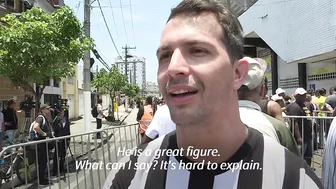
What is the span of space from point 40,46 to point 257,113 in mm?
7663

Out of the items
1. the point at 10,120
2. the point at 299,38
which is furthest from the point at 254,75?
the point at 299,38

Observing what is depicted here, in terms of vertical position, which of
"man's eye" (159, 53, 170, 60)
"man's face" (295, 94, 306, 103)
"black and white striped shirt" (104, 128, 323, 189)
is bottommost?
"black and white striped shirt" (104, 128, 323, 189)

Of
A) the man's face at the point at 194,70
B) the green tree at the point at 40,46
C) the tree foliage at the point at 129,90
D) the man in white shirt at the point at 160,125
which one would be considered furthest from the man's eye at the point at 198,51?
the tree foliage at the point at 129,90

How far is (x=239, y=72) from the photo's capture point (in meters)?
1.36

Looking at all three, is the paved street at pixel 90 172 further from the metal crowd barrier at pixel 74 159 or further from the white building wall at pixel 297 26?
the white building wall at pixel 297 26

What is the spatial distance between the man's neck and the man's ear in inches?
3.9

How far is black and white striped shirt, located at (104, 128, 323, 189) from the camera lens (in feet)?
4.14

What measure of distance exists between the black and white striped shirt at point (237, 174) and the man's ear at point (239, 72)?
0.22 meters

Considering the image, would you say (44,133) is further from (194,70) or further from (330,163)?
(194,70)

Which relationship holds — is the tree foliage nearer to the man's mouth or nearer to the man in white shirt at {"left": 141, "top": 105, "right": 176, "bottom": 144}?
the man in white shirt at {"left": 141, "top": 105, "right": 176, "bottom": 144}

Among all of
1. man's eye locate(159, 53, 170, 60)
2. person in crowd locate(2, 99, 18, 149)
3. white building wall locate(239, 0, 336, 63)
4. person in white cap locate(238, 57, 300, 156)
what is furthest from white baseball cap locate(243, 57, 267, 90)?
white building wall locate(239, 0, 336, 63)

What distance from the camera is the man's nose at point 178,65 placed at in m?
1.22

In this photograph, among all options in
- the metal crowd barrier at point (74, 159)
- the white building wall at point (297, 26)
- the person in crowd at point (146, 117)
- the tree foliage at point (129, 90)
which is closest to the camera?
the metal crowd barrier at point (74, 159)

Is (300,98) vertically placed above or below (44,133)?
above
